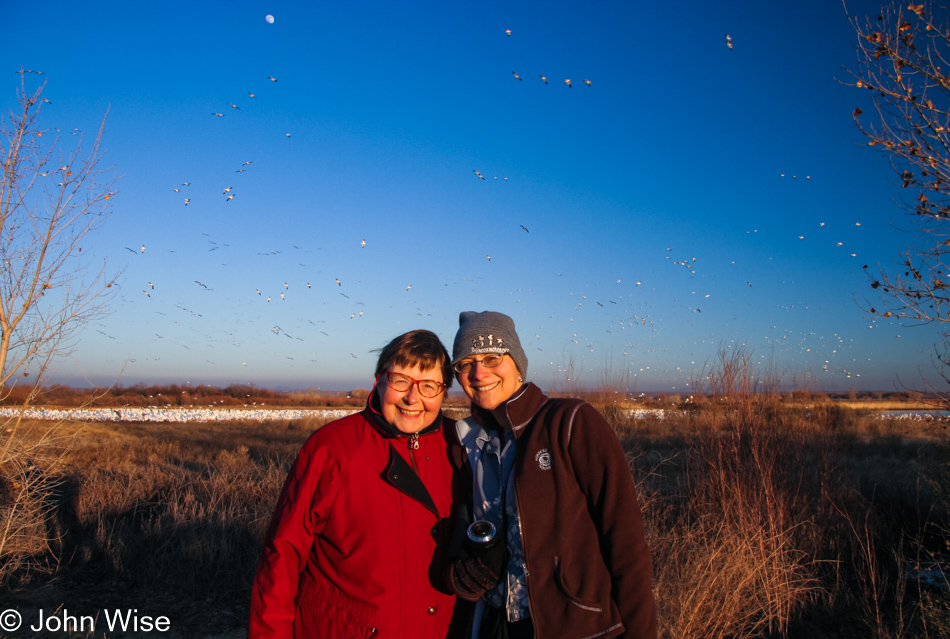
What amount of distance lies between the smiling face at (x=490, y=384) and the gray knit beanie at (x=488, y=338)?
0.20ft

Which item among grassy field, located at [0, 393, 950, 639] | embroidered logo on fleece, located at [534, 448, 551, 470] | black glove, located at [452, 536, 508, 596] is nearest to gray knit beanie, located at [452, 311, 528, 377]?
embroidered logo on fleece, located at [534, 448, 551, 470]

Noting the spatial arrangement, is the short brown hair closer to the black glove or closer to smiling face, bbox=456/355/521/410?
smiling face, bbox=456/355/521/410

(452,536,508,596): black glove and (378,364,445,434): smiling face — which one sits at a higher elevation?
(378,364,445,434): smiling face

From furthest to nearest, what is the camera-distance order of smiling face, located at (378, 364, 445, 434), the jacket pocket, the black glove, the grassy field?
the grassy field → smiling face, located at (378, 364, 445, 434) → the black glove → the jacket pocket

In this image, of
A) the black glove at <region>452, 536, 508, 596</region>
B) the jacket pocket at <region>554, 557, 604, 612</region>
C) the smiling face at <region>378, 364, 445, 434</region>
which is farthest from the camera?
the smiling face at <region>378, 364, 445, 434</region>

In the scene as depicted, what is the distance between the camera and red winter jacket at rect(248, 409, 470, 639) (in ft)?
6.39

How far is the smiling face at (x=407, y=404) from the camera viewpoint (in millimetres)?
2219

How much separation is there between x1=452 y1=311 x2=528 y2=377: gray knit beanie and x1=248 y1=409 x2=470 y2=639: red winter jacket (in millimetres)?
515

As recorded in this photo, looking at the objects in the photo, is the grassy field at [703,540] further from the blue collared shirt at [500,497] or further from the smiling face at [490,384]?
the smiling face at [490,384]

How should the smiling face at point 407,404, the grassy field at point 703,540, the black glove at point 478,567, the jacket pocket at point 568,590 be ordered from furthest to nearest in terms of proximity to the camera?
the grassy field at point 703,540 < the smiling face at point 407,404 < the black glove at point 478,567 < the jacket pocket at point 568,590

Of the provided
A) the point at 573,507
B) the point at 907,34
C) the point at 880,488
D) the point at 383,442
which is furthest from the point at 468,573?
the point at 880,488

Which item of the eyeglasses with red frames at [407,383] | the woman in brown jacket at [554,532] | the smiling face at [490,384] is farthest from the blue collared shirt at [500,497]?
the eyeglasses with red frames at [407,383]

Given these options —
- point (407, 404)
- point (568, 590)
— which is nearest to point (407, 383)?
point (407, 404)

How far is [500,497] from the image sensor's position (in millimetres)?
2145
